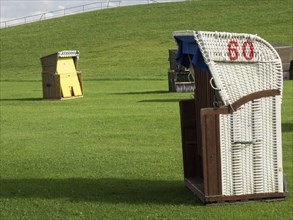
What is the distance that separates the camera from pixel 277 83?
803 cm

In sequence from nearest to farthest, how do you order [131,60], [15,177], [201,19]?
[15,177] → [131,60] → [201,19]

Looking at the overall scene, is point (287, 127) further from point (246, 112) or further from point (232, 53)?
point (232, 53)

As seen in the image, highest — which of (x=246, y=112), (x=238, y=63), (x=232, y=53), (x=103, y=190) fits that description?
(x=232, y=53)

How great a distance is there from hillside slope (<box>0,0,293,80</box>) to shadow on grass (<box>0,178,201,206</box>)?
35.1 meters

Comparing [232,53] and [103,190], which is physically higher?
[232,53]

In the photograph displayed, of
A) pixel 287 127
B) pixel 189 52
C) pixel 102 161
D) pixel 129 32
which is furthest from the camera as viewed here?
pixel 129 32

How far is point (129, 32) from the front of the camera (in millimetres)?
68625

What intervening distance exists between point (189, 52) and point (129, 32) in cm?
6023

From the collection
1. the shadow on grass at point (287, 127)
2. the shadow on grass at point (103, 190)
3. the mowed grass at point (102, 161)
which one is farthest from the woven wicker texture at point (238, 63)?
the shadow on grass at point (287, 127)

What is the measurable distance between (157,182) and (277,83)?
7.48 feet

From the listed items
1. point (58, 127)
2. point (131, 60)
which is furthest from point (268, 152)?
point (131, 60)

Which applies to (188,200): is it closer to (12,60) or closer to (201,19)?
(12,60)

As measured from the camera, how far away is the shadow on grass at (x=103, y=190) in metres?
8.56

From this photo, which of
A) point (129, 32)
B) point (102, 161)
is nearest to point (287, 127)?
point (102, 161)
